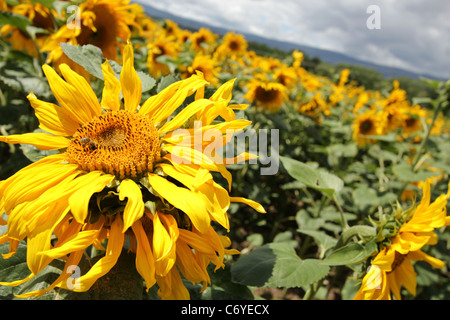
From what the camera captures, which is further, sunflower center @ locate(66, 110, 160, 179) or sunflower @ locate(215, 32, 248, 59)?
sunflower @ locate(215, 32, 248, 59)

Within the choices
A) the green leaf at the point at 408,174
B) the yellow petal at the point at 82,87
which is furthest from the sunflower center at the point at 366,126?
the yellow petal at the point at 82,87

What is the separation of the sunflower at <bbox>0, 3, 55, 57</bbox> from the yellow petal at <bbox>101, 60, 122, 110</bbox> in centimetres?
153

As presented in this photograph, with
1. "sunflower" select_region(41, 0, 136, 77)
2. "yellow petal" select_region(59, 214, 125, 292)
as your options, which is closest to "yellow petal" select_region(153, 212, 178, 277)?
"yellow petal" select_region(59, 214, 125, 292)

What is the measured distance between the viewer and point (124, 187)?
814 millimetres

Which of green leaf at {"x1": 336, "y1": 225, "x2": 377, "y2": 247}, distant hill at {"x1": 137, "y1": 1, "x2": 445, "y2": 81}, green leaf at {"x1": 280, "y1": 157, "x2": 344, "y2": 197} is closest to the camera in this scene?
green leaf at {"x1": 336, "y1": 225, "x2": 377, "y2": 247}

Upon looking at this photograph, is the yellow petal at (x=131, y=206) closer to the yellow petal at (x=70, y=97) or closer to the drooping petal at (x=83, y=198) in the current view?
the drooping petal at (x=83, y=198)

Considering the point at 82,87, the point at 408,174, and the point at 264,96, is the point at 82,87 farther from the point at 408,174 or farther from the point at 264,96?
the point at 408,174

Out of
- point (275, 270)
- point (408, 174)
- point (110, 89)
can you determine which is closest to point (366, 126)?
point (408, 174)

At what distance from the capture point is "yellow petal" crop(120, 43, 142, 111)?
3.30 feet

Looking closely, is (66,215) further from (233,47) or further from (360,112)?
(233,47)

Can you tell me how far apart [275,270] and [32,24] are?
238 cm

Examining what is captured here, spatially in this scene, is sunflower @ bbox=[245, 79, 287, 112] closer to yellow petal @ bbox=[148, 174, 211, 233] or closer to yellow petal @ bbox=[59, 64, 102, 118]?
yellow petal @ bbox=[59, 64, 102, 118]

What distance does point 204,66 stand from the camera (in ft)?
10.9
